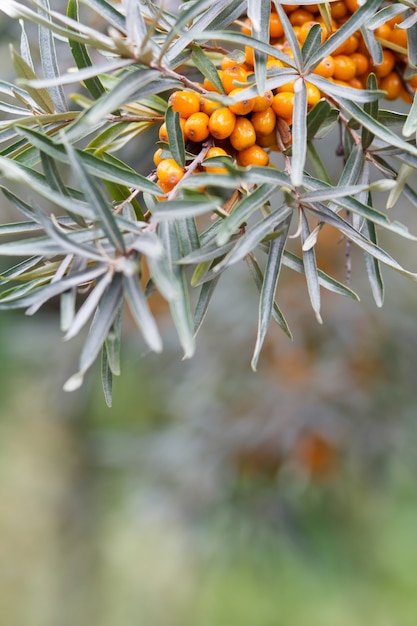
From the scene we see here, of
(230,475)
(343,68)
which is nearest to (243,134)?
(343,68)

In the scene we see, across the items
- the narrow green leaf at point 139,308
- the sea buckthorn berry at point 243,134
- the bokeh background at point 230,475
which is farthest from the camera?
the bokeh background at point 230,475

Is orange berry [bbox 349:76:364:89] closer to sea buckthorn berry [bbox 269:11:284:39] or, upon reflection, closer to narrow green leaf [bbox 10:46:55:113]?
sea buckthorn berry [bbox 269:11:284:39]

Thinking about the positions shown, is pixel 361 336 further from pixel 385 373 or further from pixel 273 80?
pixel 273 80

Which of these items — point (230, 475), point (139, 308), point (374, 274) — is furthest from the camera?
point (230, 475)

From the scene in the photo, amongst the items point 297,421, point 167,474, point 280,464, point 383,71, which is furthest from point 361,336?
point 383,71

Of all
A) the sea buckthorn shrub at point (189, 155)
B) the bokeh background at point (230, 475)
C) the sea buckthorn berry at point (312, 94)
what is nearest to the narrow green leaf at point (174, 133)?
the sea buckthorn shrub at point (189, 155)

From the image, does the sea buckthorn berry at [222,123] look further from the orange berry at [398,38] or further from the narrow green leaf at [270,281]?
the orange berry at [398,38]

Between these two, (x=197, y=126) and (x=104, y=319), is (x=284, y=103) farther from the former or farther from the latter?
(x=104, y=319)
